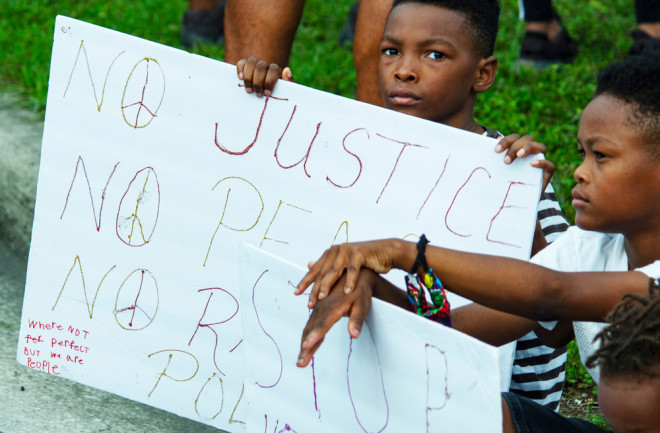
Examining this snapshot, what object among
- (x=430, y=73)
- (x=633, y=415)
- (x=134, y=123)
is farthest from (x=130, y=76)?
(x=633, y=415)

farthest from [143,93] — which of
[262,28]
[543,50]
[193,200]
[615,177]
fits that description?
[543,50]

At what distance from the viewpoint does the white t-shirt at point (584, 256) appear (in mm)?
2273

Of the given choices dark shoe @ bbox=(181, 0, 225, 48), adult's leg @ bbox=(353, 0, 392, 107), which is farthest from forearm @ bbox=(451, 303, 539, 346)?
dark shoe @ bbox=(181, 0, 225, 48)

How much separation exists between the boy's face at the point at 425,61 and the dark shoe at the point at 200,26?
8.79 ft

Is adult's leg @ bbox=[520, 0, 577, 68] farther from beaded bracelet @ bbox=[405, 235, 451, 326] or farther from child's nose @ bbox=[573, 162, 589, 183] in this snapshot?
beaded bracelet @ bbox=[405, 235, 451, 326]

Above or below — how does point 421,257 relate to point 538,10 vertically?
below

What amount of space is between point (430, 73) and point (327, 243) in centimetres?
67

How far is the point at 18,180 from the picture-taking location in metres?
3.85

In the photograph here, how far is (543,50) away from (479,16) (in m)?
2.06

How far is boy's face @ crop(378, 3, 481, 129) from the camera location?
281 cm

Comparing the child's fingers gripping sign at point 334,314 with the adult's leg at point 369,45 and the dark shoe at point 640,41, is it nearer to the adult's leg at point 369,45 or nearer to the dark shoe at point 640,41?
the adult's leg at point 369,45

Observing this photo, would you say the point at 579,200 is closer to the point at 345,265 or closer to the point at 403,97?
the point at 345,265

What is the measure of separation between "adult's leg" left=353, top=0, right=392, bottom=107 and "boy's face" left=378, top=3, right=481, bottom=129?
50 cm

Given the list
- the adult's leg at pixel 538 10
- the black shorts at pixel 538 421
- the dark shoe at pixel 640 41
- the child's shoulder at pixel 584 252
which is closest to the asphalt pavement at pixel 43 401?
the black shorts at pixel 538 421
